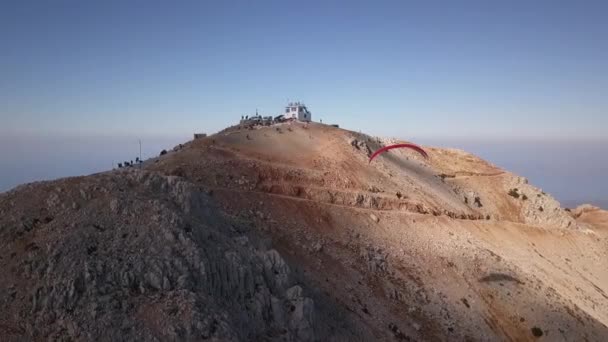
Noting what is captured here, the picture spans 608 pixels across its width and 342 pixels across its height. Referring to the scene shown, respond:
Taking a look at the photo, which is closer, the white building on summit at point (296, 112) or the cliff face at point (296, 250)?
the cliff face at point (296, 250)

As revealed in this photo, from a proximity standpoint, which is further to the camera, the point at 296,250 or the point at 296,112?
the point at 296,112

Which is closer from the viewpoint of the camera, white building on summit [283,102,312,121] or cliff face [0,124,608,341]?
cliff face [0,124,608,341]

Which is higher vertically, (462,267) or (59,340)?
(59,340)

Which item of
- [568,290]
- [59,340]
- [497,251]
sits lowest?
[568,290]

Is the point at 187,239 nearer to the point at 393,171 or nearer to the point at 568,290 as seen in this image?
the point at 393,171

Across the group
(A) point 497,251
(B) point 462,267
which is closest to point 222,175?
(B) point 462,267

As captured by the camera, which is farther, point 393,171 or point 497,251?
point 393,171

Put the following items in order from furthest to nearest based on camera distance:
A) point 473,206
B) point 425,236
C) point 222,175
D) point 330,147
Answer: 1. point 473,206
2. point 330,147
3. point 425,236
4. point 222,175

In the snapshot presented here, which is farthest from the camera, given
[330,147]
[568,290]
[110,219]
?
[330,147]
